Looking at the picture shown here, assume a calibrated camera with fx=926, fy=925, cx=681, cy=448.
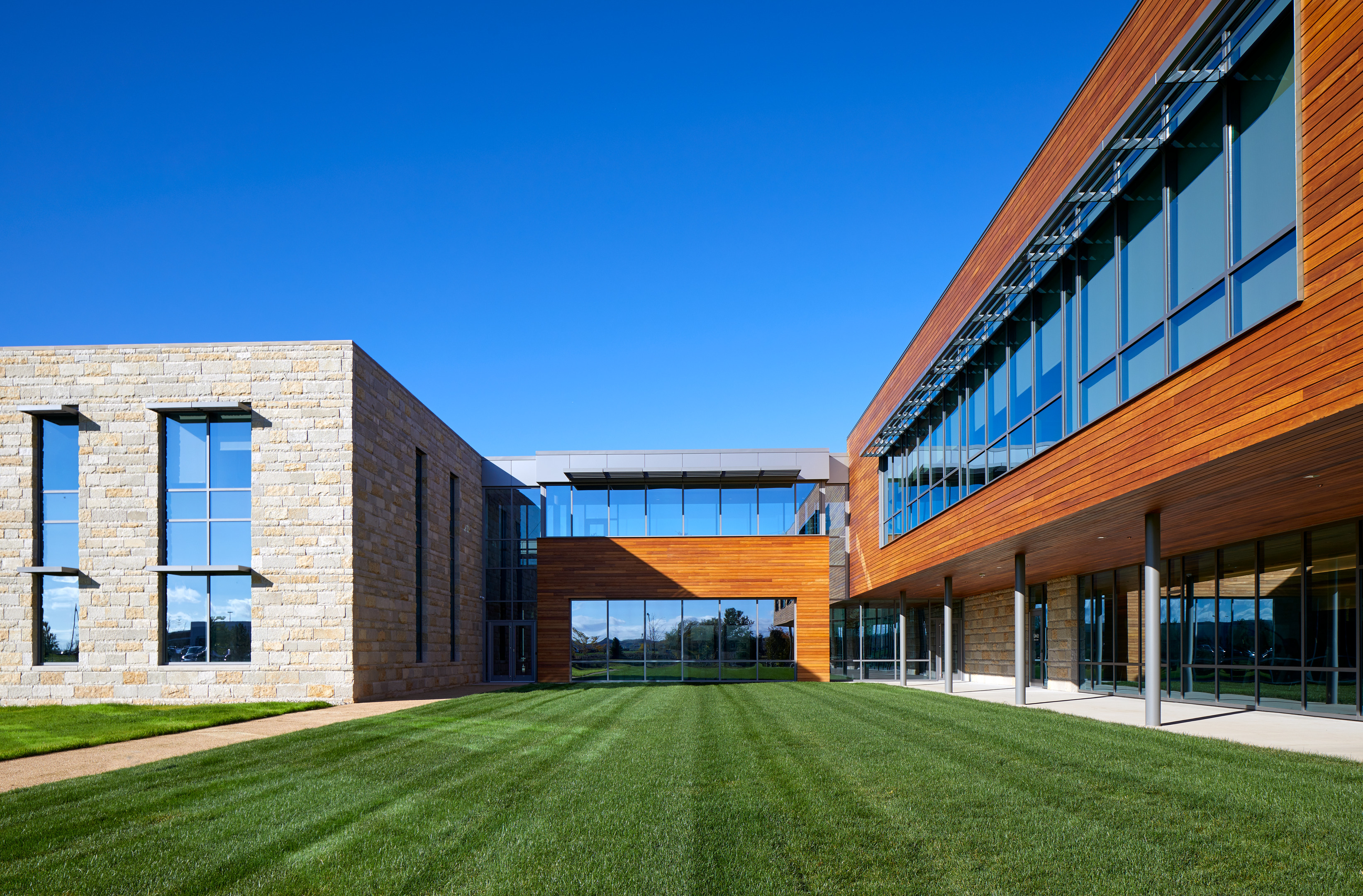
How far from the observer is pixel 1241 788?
24.7 feet

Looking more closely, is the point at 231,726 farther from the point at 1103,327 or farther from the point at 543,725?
the point at 1103,327

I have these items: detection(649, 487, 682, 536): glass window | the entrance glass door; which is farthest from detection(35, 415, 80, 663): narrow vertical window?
detection(649, 487, 682, 536): glass window

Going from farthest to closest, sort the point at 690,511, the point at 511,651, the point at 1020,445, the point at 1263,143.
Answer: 1. the point at 511,651
2. the point at 690,511
3. the point at 1020,445
4. the point at 1263,143

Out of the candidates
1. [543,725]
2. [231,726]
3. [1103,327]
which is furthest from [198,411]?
[1103,327]

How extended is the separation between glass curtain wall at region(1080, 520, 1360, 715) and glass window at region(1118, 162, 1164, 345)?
5.43m

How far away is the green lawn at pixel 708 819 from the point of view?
5.38 m

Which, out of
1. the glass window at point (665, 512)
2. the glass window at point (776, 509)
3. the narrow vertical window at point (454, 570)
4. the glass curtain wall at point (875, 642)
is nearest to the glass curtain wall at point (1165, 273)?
the glass window at point (776, 509)

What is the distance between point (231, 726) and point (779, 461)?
19.3 metres

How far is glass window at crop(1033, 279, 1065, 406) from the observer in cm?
1377

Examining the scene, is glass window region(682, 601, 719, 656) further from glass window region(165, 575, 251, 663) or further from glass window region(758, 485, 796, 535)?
glass window region(165, 575, 251, 663)

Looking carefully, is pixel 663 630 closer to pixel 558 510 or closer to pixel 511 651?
pixel 511 651

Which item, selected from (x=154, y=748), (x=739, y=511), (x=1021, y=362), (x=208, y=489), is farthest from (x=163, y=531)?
(x=1021, y=362)

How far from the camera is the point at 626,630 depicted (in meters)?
30.0

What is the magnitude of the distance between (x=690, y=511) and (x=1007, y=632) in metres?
10.4
